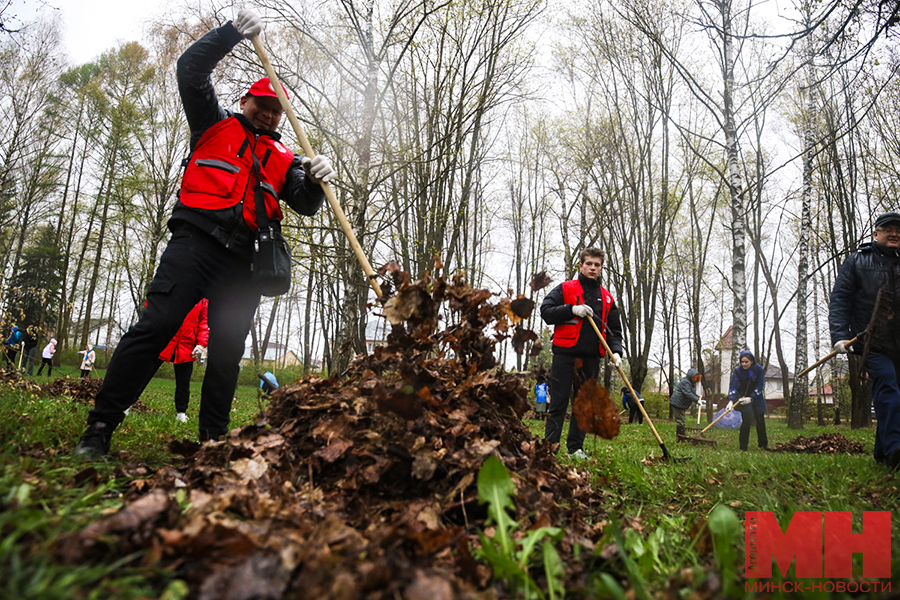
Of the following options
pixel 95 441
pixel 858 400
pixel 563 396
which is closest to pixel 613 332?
pixel 563 396

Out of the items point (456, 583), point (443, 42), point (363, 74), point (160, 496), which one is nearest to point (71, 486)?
Answer: point (160, 496)

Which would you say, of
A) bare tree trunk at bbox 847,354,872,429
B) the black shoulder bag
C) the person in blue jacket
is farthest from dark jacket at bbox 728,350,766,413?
bare tree trunk at bbox 847,354,872,429

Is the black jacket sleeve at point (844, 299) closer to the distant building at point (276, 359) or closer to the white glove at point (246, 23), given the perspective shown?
the white glove at point (246, 23)

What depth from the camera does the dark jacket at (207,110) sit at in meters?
2.61

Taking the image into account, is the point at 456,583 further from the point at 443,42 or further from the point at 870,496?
the point at 443,42

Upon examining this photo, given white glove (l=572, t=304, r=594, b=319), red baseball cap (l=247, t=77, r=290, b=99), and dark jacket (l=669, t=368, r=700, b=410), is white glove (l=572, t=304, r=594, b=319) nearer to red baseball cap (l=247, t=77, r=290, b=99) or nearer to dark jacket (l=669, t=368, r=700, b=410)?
red baseball cap (l=247, t=77, r=290, b=99)

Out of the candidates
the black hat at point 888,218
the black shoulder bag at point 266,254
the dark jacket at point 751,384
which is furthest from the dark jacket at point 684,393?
the black shoulder bag at point 266,254

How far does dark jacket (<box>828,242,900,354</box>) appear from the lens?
13.5 ft

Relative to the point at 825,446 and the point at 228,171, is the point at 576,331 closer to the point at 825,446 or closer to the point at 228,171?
the point at 228,171

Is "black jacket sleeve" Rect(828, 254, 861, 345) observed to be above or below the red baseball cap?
below

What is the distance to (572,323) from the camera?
16.6 feet

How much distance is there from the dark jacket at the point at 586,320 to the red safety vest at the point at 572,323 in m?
0.03

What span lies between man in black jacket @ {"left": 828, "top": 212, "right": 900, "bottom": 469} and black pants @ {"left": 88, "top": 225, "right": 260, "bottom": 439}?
477 centimetres

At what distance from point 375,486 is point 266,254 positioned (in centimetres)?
149
